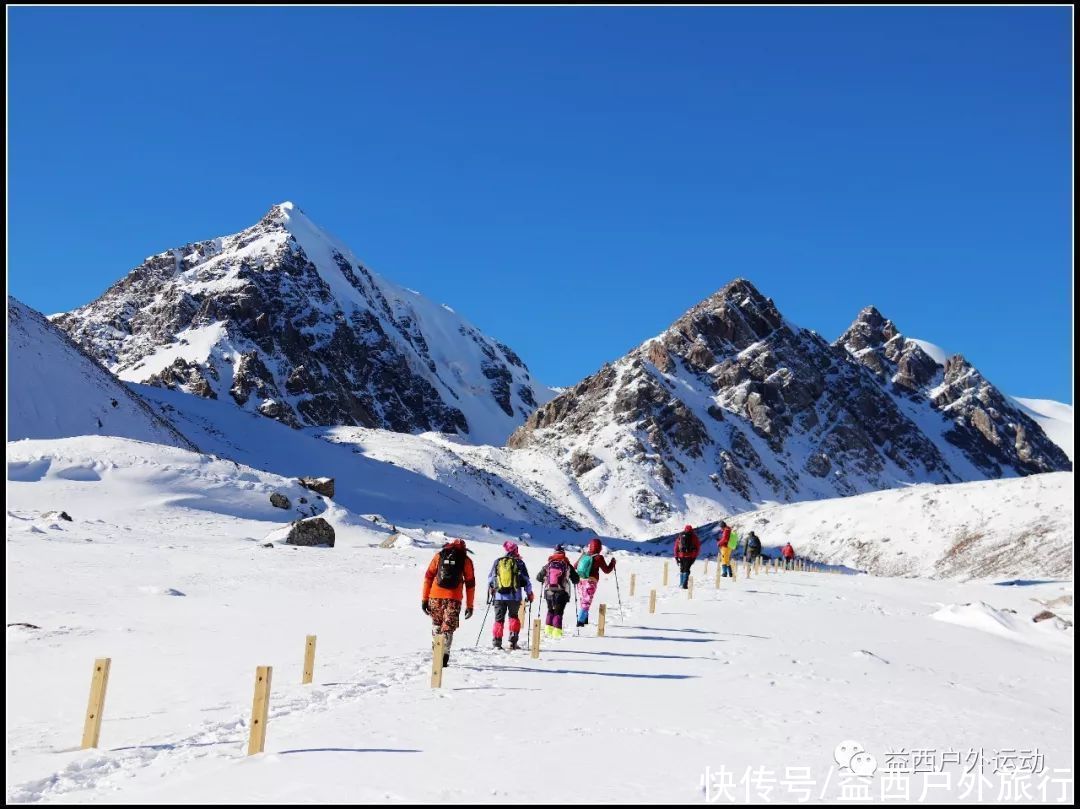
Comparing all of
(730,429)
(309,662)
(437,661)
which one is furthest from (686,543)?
(730,429)

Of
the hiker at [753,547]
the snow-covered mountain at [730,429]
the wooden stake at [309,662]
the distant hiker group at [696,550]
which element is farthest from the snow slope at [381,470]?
the wooden stake at [309,662]

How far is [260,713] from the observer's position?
28.8 feet

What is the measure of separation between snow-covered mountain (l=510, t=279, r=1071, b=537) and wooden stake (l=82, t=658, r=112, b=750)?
11280 centimetres

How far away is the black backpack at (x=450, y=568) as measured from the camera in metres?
14.1

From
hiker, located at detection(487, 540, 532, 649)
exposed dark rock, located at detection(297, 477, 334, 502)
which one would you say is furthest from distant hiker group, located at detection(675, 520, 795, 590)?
exposed dark rock, located at detection(297, 477, 334, 502)

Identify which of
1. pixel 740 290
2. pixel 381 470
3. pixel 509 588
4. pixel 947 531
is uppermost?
pixel 740 290

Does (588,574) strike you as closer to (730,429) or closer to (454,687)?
(454,687)

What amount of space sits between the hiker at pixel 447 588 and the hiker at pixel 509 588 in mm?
1682

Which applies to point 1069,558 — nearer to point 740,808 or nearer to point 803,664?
point 803,664

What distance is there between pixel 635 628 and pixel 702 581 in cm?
1379

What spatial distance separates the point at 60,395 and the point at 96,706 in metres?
65.1

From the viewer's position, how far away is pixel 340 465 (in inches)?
3386

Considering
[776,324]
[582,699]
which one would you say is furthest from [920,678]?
[776,324]

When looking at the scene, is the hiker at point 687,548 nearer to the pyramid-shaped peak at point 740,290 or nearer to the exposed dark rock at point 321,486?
the exposed dark rock at point 321,486
